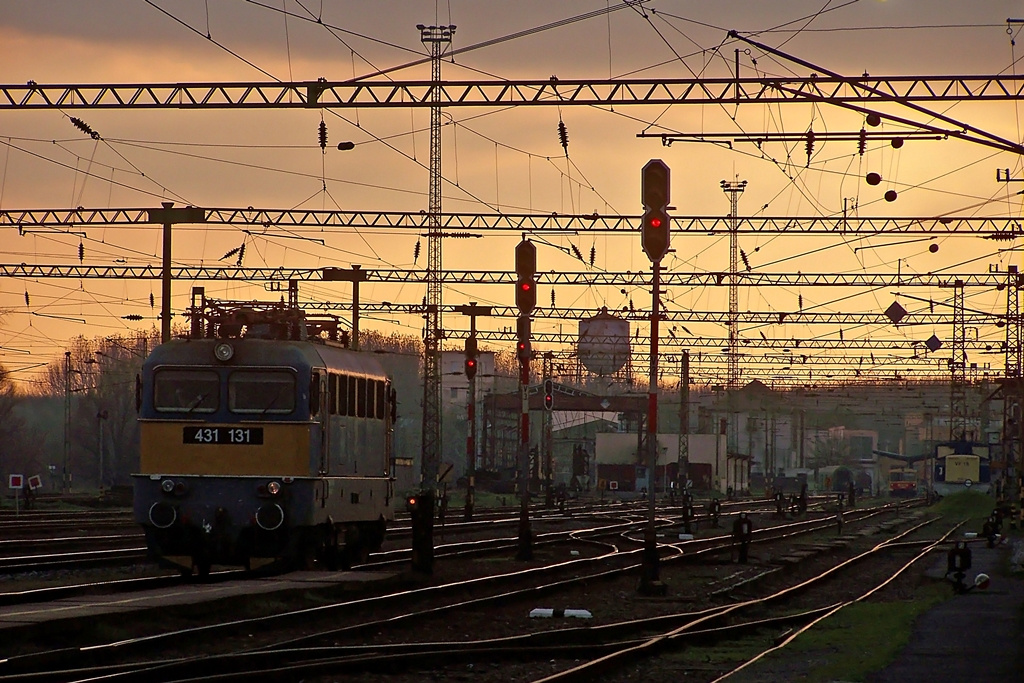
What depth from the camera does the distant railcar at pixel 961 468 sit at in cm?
9438

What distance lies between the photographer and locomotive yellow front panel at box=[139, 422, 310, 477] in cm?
2014

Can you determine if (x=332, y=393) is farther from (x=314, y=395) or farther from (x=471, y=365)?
(x=471, y=365)

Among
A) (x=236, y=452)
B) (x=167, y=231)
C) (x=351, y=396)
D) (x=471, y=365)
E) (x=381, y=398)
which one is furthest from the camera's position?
(x=471, y=365)

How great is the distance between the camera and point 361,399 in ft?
76.5

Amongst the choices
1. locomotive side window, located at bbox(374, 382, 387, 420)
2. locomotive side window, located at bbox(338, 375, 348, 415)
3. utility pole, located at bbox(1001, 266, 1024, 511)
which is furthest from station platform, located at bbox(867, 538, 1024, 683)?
utility pole, located at bbox(1001, 266, 1024, 511)

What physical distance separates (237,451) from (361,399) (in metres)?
3.45

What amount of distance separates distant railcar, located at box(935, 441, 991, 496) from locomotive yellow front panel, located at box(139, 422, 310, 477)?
262 ft

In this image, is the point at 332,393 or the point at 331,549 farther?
the point at 331,549

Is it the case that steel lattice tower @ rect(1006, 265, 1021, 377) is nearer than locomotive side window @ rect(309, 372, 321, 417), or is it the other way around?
locomotive side window @ rect(309, 372, 321, 417)

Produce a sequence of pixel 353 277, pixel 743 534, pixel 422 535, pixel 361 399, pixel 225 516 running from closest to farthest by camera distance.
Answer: pixel 225 516
pixel 422 535
pixel 361 399
pixel 743 534
pixel 353 277

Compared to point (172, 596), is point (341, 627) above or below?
below

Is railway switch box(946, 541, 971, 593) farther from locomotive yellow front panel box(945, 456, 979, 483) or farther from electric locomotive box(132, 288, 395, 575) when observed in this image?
locomotive yellow front panel box(945, 456, 979, 483)

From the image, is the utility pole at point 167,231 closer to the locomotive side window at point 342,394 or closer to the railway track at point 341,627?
the railway track at point 341,627

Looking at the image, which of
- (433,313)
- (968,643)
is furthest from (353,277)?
(968,643)
